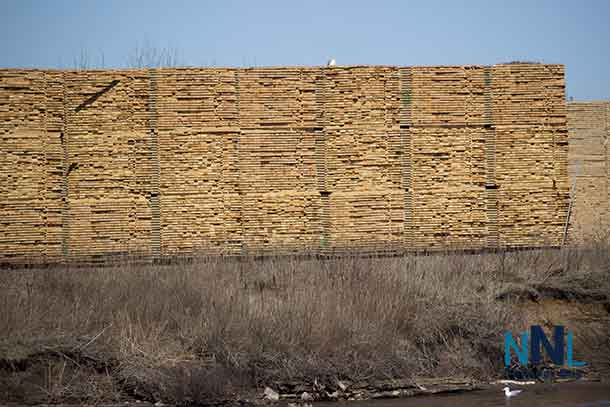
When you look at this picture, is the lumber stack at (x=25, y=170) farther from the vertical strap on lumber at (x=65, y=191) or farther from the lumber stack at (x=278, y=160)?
the lumber stack at (x=278, y=160)

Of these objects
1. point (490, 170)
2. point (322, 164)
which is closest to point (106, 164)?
point (322, 164)

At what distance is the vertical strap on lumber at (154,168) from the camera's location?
14258mm

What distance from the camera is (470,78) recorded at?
15.1 metres

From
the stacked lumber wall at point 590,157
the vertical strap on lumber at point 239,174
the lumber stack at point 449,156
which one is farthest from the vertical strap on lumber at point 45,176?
the stacked lumber wall at point 590,157

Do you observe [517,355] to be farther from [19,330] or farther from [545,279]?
[19,330]

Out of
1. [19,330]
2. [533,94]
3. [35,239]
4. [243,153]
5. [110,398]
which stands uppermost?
[533,94]

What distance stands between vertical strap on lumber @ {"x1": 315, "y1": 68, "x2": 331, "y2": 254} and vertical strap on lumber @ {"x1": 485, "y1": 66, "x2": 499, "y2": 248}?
2775 millimetres

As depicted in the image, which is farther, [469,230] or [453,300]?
[469,230]

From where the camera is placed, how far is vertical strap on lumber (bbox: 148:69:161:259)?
46.8 ft

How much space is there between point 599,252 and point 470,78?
3660mm

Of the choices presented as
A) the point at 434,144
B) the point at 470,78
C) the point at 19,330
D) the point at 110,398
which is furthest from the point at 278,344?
the point at 470,78

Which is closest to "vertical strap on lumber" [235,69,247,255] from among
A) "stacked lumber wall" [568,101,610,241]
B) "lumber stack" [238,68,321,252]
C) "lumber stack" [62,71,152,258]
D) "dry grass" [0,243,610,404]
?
"lumber stack" [238,68,321,252]

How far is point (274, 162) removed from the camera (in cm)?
1456

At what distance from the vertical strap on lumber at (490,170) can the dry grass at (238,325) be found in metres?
1.63
